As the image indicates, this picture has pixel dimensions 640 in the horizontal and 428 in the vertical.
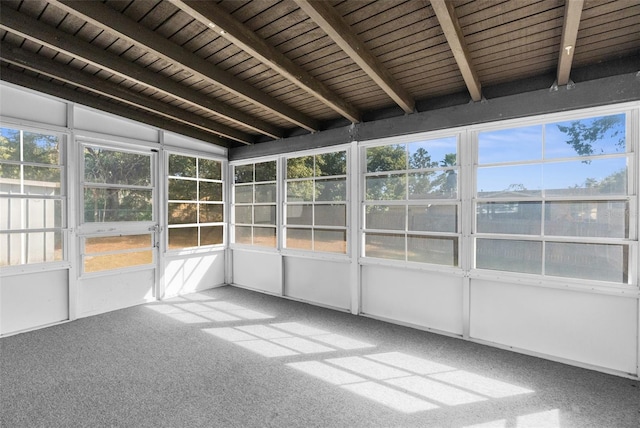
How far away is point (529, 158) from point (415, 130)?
1208 millimetres

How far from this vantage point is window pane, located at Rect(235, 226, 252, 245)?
19.2 ft

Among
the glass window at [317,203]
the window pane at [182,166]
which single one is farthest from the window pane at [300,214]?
the window pane at [182,166]

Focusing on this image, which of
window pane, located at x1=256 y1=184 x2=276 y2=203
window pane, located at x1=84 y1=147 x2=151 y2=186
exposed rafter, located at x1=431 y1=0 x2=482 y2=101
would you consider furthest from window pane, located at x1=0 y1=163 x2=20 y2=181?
exposed rafter, located at x1=431 y1=0 x2=482 y2=101

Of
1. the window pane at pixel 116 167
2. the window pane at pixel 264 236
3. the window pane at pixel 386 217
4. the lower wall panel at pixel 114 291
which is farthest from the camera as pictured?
the window pane at pixel 264 236

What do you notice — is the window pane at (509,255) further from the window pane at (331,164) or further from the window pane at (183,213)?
the window pane at (183,213)

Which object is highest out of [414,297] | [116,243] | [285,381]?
[116,243]

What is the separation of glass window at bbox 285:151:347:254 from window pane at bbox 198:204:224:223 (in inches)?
58.0

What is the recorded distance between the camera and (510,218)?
10.9 feet

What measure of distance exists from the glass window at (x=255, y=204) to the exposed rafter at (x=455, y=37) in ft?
10.9

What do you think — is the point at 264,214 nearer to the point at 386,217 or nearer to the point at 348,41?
the point at 386,217

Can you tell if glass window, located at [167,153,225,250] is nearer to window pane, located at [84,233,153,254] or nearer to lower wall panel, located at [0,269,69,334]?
window pane, located at [84,233,153,254]

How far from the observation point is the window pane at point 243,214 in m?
5.84

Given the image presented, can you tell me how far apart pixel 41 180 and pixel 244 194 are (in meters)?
2.84

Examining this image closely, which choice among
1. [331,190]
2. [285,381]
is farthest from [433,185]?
[285,381]
